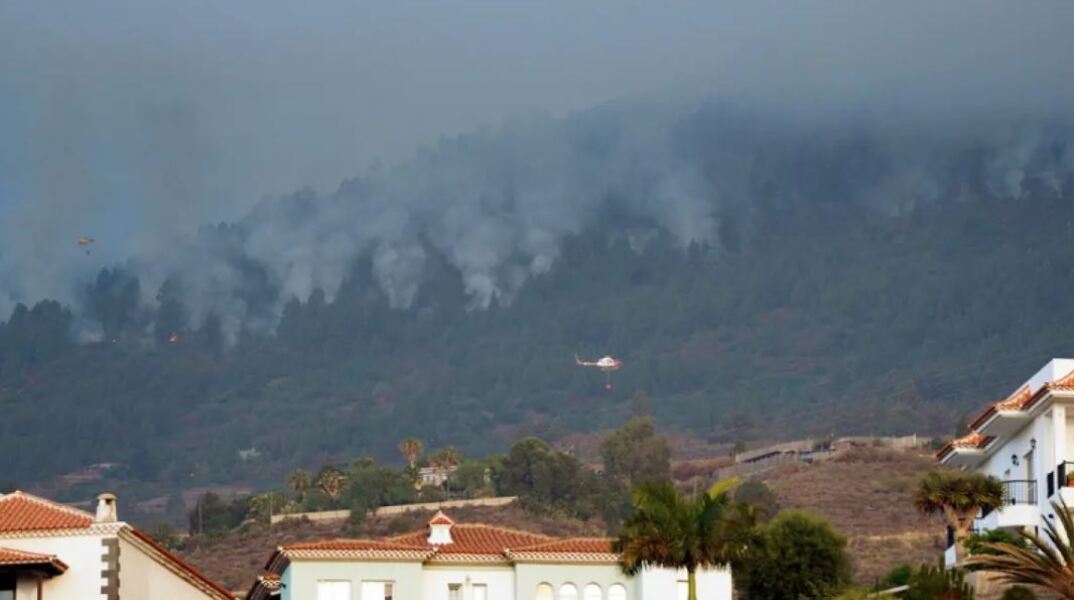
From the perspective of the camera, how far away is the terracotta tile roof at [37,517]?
82688mm

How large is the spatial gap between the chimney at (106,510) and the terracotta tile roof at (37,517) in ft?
1.08

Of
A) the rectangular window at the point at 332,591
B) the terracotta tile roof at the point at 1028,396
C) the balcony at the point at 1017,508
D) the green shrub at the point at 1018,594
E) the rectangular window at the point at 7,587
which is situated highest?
the terracotta tile roof at the point at 1028,396

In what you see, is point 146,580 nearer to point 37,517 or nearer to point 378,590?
point 37,517

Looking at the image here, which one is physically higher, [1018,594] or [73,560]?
[73,560]

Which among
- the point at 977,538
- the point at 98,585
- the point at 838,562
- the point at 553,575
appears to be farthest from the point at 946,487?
the point at 838,562

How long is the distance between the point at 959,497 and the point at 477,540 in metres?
23.2

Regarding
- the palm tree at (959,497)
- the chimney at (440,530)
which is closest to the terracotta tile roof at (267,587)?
the chimney at (440,530)

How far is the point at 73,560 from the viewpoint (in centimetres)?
8181

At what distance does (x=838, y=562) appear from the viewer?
120 metres

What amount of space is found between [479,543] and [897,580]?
51.5 feet

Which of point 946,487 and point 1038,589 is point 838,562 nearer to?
point 946,487

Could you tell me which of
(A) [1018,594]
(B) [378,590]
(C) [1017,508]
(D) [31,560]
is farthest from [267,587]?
(A) [1018,594]

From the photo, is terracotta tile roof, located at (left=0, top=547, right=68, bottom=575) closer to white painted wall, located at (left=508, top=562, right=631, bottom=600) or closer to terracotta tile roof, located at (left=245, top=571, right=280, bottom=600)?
terracotta tile roof, located at (left=245, top=571, right=280, bottom=600)

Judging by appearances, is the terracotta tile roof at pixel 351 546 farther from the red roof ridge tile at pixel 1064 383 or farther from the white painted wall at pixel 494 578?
the red roof ridge tile at pixel 1064 383
